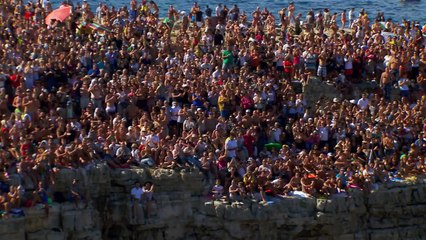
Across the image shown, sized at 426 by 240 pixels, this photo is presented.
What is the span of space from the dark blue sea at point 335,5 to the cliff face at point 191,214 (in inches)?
1549

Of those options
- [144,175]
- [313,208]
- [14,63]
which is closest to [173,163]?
[144,175]

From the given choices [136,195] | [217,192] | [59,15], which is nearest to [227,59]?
[59,15]

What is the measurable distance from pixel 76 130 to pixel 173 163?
339 centimetres

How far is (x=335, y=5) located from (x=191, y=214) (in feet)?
157

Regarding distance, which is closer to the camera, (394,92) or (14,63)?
(14,63)

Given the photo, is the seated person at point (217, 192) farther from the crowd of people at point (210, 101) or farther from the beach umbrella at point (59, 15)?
the beach umbrella at point (59, 15)

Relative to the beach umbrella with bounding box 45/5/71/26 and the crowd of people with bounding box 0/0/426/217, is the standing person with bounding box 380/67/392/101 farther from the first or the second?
the beach umbrella with bounding box 45/5/71/26

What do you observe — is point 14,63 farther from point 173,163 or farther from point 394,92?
point 394,92

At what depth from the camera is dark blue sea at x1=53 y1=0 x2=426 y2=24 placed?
→ 8619 cm

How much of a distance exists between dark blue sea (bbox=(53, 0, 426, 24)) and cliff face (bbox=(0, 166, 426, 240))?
39.3 meters

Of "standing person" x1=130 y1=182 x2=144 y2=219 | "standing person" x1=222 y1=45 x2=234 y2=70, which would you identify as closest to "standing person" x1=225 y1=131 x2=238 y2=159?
"standing person" x1=130 y1=182 x2=144 y2=219

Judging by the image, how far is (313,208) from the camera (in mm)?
45750

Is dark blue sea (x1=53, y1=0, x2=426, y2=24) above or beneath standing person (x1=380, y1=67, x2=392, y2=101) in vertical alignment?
beneath

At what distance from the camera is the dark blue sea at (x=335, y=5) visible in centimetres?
8619
